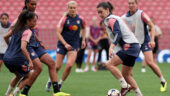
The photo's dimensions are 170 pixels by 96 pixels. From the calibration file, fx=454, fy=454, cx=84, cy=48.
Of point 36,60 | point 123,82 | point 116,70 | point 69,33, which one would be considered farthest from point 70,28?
point 123,82

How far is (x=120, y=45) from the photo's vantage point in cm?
883

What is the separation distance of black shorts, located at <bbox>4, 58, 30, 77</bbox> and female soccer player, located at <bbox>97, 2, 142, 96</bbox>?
1.57 metres

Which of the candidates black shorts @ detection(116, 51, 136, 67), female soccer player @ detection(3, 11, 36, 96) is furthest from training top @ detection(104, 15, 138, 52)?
female soccer player @ detection(3, 11, 36, 96)

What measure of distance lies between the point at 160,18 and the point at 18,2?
7928 millimetres

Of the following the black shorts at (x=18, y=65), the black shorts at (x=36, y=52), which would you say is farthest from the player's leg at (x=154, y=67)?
the black shorts at (x=18, y=65)

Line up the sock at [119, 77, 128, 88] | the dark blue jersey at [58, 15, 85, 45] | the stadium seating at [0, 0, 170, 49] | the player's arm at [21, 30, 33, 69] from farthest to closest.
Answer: the stadium seating at [0, 0, 170, 49] → the dark blue jersey at [58, 15, 85, 45] → the sock at [119, 77, 128, 88] → the player's arm at [21, 30, 33, 69]

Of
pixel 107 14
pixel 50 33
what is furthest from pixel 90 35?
pixel 107 14

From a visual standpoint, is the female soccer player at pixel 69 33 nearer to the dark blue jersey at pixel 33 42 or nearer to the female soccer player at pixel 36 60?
the female soccer player at pixel 36 60

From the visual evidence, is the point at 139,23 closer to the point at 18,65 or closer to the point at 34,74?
the point at 34,74

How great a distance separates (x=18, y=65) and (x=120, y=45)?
2002 millimetres

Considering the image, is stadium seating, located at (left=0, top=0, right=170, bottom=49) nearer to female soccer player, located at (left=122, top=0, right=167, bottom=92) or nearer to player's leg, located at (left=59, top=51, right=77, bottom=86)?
player's leg, located at (left=59, top=51, right=77, bottom=86)

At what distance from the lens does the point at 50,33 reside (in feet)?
77.4

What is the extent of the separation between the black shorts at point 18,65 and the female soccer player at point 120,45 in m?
1.57

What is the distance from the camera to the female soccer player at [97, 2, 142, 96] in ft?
27.9
